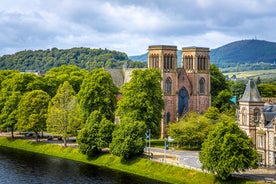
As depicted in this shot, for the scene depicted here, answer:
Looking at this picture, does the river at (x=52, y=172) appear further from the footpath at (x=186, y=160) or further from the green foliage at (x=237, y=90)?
the green foliage at (x=237, y=90)

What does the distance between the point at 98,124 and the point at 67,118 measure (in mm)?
12341

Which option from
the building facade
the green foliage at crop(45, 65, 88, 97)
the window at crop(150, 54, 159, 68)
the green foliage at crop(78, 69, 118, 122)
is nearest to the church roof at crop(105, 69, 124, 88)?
the green foliage at crop(45, 65, 88, 97)

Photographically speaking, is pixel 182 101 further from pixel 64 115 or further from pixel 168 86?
pixel 64 115

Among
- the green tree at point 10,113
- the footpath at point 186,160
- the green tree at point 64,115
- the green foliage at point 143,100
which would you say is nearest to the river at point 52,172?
the footpath at point 186,160

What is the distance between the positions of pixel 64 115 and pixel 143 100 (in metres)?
16.4

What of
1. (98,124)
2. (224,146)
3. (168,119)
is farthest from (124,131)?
(168,119)

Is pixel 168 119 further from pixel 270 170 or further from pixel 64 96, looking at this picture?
pixel 270 170

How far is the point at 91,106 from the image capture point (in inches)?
3873

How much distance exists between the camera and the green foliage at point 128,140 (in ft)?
262

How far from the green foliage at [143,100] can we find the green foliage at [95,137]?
6.21 meters

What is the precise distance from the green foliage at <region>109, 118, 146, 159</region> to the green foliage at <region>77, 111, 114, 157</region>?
3.12 m

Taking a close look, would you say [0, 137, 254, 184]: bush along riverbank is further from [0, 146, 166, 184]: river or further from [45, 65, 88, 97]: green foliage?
[45, 65, 88, 97]: green foliage

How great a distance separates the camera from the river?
7244 centimetres

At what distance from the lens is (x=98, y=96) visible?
97.5 meters
